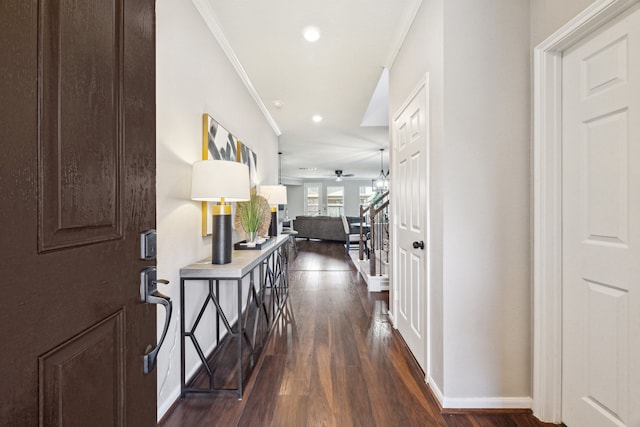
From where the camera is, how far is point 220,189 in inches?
71.1

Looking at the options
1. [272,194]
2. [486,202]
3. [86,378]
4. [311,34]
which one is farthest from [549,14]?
[272,194]

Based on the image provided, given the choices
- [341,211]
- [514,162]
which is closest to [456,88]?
[514,162]

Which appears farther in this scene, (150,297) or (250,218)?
(250,218)

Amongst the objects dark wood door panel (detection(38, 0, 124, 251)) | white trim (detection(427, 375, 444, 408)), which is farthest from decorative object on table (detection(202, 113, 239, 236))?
white trim (detection(427, 375, 444, 408))

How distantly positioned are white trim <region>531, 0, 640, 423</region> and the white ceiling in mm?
1035

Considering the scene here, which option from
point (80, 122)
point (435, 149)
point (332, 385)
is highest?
Result: point (435, 149)

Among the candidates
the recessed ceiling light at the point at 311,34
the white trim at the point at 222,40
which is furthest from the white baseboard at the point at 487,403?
the white trim at the point at 222,40

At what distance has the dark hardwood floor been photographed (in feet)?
5.40

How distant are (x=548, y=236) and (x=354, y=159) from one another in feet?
23.4

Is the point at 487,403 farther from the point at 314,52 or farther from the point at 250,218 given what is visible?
the point at 314,52

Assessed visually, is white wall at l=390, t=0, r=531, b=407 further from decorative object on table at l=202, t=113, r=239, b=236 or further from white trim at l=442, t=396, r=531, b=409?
decorative object on table at l=202, t=113, r=239, b=236

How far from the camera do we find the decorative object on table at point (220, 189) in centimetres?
180

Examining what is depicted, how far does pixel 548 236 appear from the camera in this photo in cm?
161

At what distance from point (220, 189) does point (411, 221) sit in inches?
56.5
